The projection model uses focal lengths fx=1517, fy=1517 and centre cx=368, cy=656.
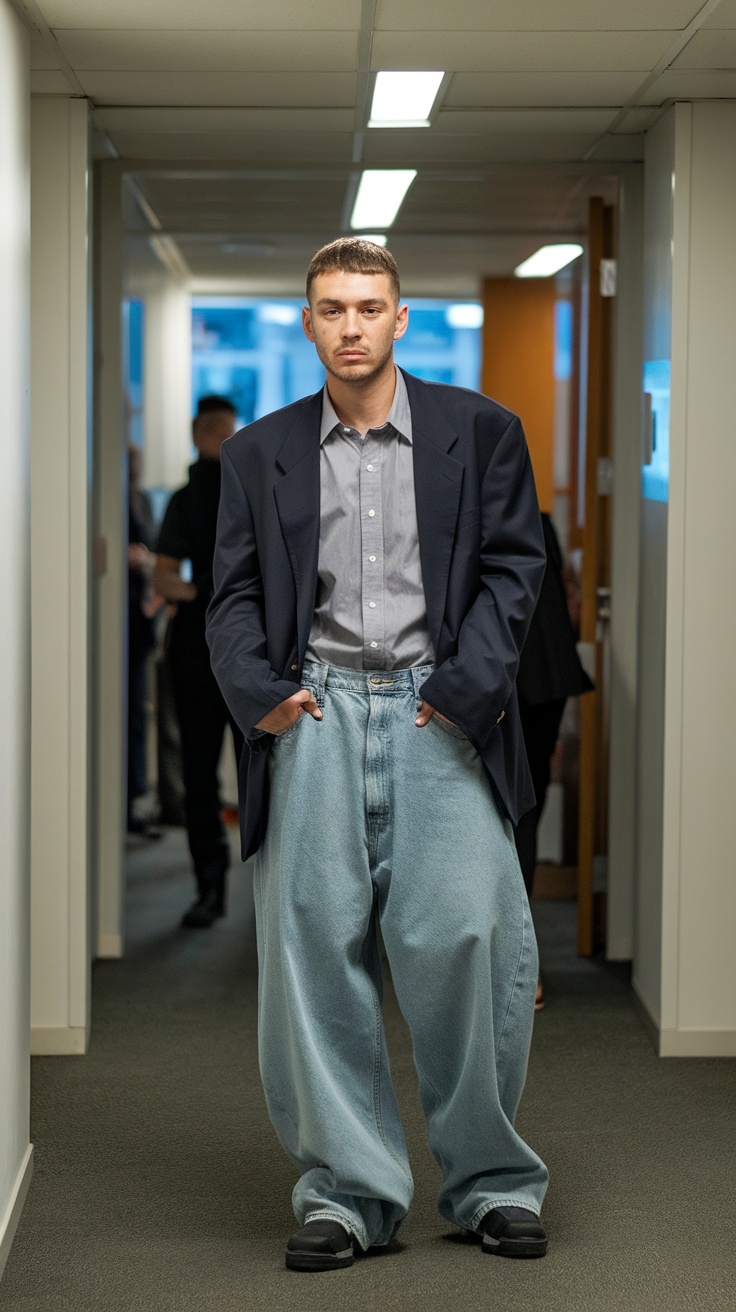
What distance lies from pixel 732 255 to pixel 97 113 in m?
1.69

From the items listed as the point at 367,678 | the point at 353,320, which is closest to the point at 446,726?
the point at 367,678

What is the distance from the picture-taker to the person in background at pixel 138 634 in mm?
6898

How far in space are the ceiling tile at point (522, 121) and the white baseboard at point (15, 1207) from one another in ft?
9.08

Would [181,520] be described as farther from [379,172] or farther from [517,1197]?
[517,1197]

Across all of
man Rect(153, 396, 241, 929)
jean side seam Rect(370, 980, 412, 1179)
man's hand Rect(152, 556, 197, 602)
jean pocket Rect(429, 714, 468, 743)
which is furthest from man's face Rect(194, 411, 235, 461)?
jean side seam Rect(370, 980, 412, 1179)

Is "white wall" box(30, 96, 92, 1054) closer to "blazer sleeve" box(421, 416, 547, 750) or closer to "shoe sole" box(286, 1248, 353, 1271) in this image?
"shoe sole" box(286, 1248, 353, 1271)

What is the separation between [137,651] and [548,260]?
2.57 metres

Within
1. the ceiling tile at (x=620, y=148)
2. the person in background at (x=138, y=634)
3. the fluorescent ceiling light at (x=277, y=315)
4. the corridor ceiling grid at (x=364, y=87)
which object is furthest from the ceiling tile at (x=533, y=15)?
the fluorescent ceiling light at (x=277, y=315)

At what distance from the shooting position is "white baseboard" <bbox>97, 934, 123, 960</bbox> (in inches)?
193

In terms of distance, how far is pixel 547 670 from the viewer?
4.17 m

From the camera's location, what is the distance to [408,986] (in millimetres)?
2689

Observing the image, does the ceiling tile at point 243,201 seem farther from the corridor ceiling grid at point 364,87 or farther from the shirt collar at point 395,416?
the shirt collar at point 395,416

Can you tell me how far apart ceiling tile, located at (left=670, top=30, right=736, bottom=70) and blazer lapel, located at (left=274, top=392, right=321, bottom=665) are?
56.1 inches

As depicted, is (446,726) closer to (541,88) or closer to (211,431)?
(541,88)
